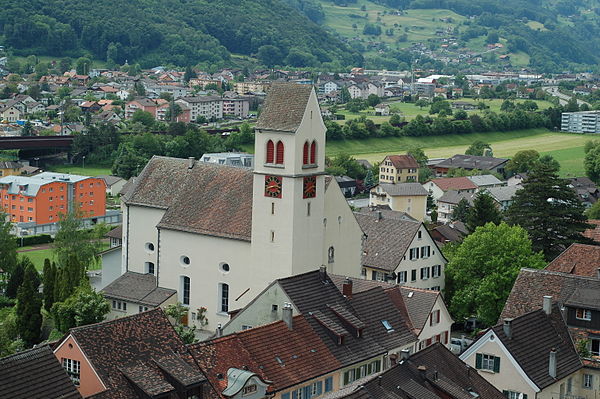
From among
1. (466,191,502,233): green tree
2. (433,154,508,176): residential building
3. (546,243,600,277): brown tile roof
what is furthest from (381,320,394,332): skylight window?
(433,154,508,176): residential building

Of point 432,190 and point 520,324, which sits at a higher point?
point 520,324

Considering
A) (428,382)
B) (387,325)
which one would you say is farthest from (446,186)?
(428,382)

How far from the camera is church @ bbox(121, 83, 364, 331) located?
5653 cm

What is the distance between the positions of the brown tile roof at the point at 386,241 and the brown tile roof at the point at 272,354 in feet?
76.6

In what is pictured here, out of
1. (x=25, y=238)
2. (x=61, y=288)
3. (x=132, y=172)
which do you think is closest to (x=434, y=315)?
(x=61, y=288)

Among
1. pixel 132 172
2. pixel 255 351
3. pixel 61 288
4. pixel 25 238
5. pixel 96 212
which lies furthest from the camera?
pixel 132 172

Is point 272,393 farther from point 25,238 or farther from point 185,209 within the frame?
point 25,238

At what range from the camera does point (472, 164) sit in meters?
160

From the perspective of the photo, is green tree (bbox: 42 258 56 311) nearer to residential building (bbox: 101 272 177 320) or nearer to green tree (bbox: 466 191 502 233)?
residential building (bbox: 101 272 177 320)

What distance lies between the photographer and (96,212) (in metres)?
119

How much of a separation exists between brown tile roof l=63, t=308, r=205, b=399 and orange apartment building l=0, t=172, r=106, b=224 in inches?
3005

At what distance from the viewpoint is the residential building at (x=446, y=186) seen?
5251 inches

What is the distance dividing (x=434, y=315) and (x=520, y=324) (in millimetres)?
7140

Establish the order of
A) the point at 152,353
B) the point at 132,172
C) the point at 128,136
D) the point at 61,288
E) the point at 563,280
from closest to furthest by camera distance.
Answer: the point at 152,353 < the point at 563,280 < the point at 61,288 < the point at 132,172 < the point at 128,136
